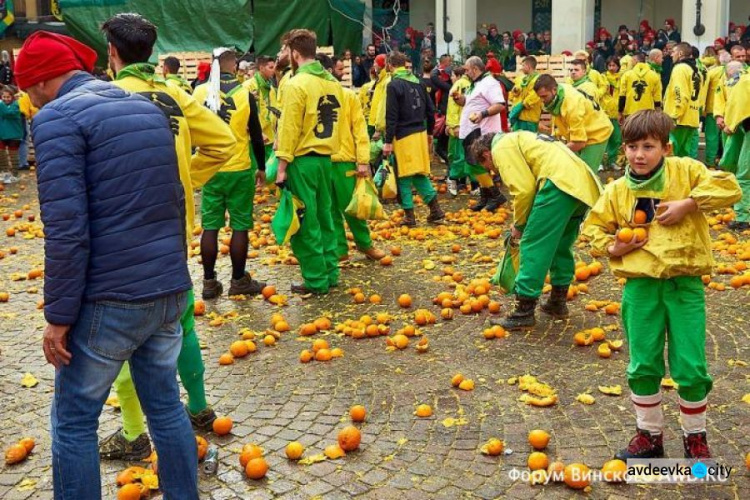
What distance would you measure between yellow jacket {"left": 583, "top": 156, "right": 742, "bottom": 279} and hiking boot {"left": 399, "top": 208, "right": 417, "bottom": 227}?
22.6ft

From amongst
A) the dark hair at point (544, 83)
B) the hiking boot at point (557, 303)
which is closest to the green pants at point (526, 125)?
the dark hair at point (544, 83)

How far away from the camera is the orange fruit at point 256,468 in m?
4.44

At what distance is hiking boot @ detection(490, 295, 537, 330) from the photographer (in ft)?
22.4

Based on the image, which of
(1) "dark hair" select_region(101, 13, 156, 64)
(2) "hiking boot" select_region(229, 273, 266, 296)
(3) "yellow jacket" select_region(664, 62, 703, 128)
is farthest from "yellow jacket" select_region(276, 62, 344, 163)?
(3) "yellow jacket" select_region(664, 62, 703, 128)

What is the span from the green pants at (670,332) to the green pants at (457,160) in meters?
8.89

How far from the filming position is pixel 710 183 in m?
4.17

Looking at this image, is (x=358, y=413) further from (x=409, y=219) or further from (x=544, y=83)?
(x=409, y=219)

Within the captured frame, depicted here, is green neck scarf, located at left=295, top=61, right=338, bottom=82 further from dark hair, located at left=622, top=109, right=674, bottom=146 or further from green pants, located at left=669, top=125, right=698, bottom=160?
green pants, located at left=669, top=125, right=698, bottom=160

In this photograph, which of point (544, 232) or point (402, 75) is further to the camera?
point (402, 75)

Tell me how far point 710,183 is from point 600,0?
→ 2976cm

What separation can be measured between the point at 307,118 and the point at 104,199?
182 inches

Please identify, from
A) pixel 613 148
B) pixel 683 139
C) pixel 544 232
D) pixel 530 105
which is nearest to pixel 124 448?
pixel 544 232

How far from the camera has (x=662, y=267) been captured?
421 centimetres

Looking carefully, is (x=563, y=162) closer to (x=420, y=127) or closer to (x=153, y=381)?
(x=153, y=381)
